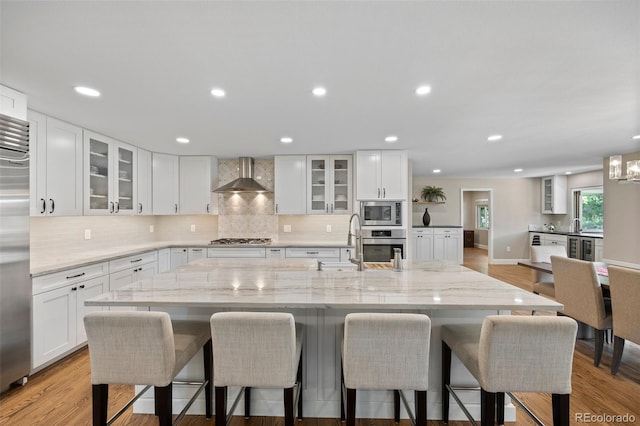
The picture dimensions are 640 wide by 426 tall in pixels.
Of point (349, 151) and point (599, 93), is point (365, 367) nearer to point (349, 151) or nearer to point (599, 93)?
point (599, 93)

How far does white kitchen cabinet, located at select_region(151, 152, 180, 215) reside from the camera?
4738 millimetres

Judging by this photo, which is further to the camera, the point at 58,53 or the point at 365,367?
the point at 58,53

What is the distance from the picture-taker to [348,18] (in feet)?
4.82

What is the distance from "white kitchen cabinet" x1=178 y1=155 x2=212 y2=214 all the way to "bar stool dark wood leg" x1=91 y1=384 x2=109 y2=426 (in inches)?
143

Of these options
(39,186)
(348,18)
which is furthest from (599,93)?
(39,186)

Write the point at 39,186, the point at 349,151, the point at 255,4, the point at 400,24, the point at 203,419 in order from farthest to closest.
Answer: the point at 349,151 → the point at 39,186 → the point at 203,419 → the point at 400,24 → the point at 255,4

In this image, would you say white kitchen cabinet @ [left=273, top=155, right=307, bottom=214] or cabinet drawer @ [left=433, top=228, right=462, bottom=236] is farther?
cabinet drawer @ [left=433, top=228, right=462, bottom=236]

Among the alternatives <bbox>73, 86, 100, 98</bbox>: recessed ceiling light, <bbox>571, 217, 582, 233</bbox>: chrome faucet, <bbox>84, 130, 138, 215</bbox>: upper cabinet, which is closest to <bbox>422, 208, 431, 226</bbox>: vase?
<bbox>571, 217, 582, 233</bbox>: chrome faucet

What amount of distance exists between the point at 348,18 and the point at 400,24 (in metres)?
0.27

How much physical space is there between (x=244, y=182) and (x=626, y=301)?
14.6 feet

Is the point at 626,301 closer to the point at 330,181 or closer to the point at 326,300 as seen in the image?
the point at 326,300

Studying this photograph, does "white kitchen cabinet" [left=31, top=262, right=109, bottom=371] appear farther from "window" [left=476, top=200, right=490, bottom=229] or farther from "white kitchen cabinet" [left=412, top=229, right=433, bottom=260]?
"window" [left=476, top=200, right=490, bottom=229]

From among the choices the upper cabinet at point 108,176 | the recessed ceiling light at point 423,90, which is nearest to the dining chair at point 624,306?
the recessed ceiling light at point 423,90

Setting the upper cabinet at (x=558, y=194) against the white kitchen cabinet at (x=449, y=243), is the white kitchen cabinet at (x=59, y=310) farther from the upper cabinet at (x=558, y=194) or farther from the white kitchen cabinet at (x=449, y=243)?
the upper cabinet at (x=558, y=194)
